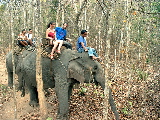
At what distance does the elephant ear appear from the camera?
8.34m

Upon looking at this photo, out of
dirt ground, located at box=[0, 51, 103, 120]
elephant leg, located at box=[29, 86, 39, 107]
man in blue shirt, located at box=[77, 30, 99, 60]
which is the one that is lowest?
dirt ground, located at box=[0, 51, 103, 120]

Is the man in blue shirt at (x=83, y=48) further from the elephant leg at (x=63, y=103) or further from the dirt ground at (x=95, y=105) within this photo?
the dirt ground at (x=95, y=105)

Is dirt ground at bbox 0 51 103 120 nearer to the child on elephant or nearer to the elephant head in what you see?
the elephant head

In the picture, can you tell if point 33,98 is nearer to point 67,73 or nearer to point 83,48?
point 67,73

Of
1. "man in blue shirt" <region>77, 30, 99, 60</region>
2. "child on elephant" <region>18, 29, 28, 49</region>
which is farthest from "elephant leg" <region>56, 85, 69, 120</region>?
"child on elephant" <region>18, 29, 28, 49</region>

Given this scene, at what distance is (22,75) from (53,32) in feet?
11.8

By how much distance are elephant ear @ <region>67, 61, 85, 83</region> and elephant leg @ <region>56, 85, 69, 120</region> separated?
1.66 ft

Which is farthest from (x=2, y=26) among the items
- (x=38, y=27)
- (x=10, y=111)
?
(x=38, y=27)

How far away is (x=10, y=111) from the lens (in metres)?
9.77

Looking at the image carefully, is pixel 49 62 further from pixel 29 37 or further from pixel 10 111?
pixel 29 37

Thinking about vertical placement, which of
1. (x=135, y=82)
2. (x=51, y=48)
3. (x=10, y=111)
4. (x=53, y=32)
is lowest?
(x=10, y=111)

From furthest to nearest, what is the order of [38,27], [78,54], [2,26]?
1. [2,26]
2. [78,54]
3. [38,27]

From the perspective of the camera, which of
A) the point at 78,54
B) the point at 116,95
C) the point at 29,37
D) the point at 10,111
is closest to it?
the point at 78,54

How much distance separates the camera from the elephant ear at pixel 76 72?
8336 mm
